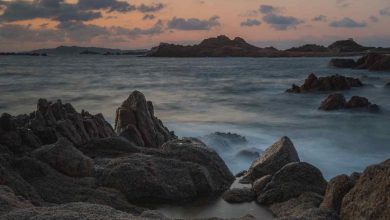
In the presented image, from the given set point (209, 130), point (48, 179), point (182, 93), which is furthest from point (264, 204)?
point (182, 93)

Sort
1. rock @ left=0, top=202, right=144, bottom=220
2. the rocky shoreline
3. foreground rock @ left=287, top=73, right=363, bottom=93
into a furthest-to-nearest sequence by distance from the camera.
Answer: foreground rock @ left=287, top=73, right=363, bottom=93
the rocky shoreline
rock @ left=0, top=202, right=144, bottom=220

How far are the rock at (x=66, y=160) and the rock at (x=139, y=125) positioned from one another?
443 cm

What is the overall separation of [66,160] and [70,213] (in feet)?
15.7

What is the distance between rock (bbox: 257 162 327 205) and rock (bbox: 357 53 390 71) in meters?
61.7

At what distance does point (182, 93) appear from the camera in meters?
44.0

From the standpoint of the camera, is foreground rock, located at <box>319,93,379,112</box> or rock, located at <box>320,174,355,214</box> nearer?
rock, located at <box>320,174,355,214</box>

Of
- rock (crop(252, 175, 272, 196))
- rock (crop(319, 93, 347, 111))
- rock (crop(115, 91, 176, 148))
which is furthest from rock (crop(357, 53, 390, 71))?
rock (crop(252, 175, 272, 196))

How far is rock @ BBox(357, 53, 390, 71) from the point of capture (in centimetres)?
6871

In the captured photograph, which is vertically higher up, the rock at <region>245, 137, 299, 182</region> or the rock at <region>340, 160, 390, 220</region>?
the rock at <region>340, 160, 390, 220</region>

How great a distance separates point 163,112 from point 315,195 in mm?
20742

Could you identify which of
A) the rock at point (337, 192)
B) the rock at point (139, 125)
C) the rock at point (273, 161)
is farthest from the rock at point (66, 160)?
Answer: the rock at point (337, 192)

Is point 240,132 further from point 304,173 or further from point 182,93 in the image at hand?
point 182,93

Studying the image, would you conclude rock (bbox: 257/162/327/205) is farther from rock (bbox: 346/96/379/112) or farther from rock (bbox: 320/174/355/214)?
rock (bbox: 346/96/379/112)

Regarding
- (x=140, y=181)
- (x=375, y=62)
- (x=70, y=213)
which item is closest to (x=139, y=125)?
(x=140, y=181)
